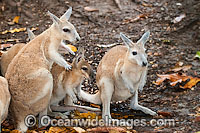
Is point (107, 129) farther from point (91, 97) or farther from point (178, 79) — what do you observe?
point (178, 79)

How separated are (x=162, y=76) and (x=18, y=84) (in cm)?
295

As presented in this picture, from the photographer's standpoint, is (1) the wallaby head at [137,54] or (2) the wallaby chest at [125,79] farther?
(2) the wallaby chest at [125,79]

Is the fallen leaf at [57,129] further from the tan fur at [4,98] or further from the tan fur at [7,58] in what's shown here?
the tan fur at [7,58]

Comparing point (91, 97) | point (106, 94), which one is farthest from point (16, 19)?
point (106, 94)

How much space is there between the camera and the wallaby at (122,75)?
585 centimetres

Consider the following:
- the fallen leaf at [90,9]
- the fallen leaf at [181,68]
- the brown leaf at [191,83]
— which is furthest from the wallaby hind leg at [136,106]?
the fallen leaf at [90,9]

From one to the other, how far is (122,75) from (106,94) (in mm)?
388

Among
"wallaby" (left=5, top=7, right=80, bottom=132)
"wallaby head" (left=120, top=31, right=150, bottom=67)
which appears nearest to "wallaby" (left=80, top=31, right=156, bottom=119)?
"wallaby head" (left=120, top=31, right=150, bottom=67)

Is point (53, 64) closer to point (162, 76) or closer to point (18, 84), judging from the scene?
point (18, 84)

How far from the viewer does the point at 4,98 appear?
512cm

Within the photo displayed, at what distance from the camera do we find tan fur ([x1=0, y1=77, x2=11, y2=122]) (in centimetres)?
503

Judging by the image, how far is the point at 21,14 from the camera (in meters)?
9.91

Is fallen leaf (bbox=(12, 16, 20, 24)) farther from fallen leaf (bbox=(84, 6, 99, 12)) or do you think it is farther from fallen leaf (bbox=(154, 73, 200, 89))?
fallen leaf (bbox=(154, 73, 200, 89))

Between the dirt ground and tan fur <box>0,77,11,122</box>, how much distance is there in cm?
199
